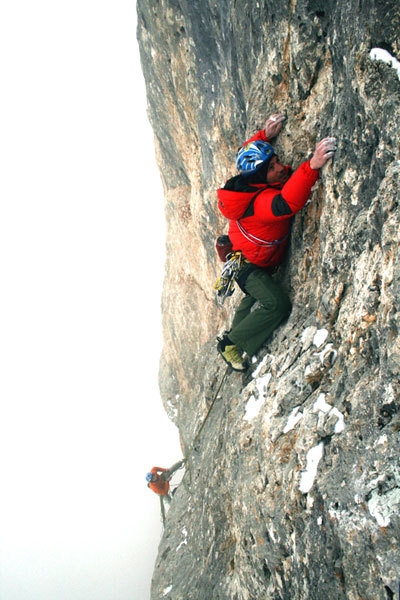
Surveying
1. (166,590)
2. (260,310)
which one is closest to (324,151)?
(260,310)

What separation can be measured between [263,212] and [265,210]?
54mm

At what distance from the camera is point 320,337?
4797mm

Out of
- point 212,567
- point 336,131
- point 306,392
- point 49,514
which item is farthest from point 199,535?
point 49,514

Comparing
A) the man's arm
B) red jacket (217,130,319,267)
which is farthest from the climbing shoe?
the man's arm

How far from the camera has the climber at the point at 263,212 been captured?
480 centimetres

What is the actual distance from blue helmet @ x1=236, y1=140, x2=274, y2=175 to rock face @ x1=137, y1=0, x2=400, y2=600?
0.45 metres

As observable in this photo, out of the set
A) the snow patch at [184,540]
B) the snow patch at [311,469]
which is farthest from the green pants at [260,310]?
the snow patch at [184,540]

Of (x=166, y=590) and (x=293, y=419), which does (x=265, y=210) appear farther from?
(x=166, y=590)

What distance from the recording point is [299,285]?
19.0 feet

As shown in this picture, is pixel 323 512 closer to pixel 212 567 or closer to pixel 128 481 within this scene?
pixel 212 567

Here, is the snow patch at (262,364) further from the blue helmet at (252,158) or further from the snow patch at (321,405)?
the blue helmet at (252,158)

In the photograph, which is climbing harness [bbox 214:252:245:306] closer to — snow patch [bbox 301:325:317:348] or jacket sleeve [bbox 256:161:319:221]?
jacket sleeve [bbox 256:161:319:221]

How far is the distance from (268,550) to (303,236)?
454 cm

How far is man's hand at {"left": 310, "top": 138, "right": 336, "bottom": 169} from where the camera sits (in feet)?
14.4
